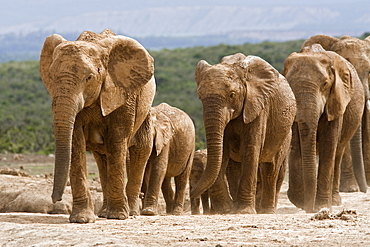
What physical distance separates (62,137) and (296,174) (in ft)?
16.8

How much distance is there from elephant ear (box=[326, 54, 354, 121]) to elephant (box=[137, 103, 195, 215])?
196 centimetres

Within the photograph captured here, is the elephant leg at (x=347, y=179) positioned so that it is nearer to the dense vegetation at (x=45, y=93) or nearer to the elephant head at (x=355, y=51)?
the elephant head at (x=355, y=51)

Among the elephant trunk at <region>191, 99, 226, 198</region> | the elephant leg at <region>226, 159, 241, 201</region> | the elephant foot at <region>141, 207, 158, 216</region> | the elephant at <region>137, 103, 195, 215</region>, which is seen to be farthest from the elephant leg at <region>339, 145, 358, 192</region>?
the elephant trunk at <region>191, 99, 226, 198</region>

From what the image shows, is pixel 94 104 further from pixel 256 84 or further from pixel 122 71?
pixel 256 84

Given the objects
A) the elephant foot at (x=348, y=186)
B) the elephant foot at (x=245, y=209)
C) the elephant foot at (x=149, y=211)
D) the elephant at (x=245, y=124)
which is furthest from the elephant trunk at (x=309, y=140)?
the elephant foot at (x=348, y=186)

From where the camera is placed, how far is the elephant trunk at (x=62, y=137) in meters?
7.65

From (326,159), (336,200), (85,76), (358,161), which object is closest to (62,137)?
(85,76)

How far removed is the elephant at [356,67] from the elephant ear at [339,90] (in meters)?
2.16

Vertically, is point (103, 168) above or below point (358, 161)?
above

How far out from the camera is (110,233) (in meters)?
7.48

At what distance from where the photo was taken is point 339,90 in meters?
11.8

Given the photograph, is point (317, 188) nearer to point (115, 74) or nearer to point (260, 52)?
point (115, 74)

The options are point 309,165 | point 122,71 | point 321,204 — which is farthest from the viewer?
point 321,204

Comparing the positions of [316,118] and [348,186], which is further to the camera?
[348,186]
